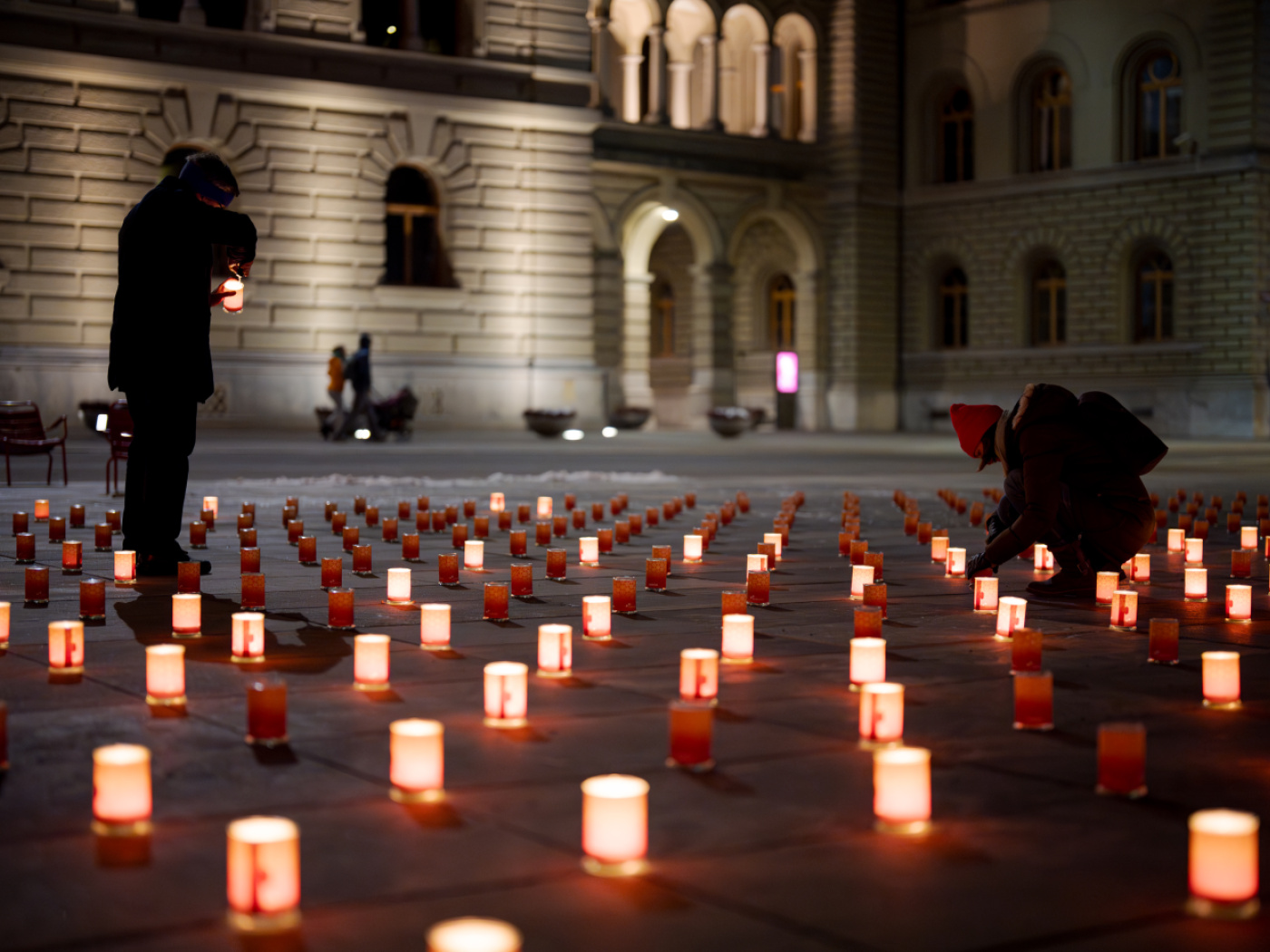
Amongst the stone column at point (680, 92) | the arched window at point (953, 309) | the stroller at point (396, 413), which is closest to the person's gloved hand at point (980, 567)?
the stroller at point (396, 413)

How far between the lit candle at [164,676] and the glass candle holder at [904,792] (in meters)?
2.19

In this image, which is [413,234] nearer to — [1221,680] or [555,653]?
[555,653]

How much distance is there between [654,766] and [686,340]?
1567 inches

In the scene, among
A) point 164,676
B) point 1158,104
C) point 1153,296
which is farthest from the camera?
point 1153,296

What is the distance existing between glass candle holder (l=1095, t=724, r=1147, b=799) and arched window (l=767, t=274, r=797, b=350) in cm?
3772

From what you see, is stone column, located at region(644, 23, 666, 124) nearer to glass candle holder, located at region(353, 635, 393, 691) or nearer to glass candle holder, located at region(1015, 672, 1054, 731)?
glass candle holder, located at region(353, 635, 393, 691)

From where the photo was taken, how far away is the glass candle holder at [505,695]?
14.2ft

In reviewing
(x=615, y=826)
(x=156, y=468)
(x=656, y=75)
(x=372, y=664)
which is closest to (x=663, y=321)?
(x=656, y=75)

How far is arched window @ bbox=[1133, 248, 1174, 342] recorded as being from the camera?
117ft

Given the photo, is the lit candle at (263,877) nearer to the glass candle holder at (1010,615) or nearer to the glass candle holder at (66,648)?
the glass candle holder at (66,648)

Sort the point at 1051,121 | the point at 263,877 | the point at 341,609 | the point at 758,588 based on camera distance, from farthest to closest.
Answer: the point at 1051,121 < the point at 758,588 < the point at 341,609 < the point at 263,877

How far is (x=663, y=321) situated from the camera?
44312 millimetres

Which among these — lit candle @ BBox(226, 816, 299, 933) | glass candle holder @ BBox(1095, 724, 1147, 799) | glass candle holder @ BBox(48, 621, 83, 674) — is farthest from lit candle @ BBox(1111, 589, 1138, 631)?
lit candle @ BBox(226, 816, 299, 933)

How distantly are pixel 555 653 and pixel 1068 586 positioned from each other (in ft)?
10.1
